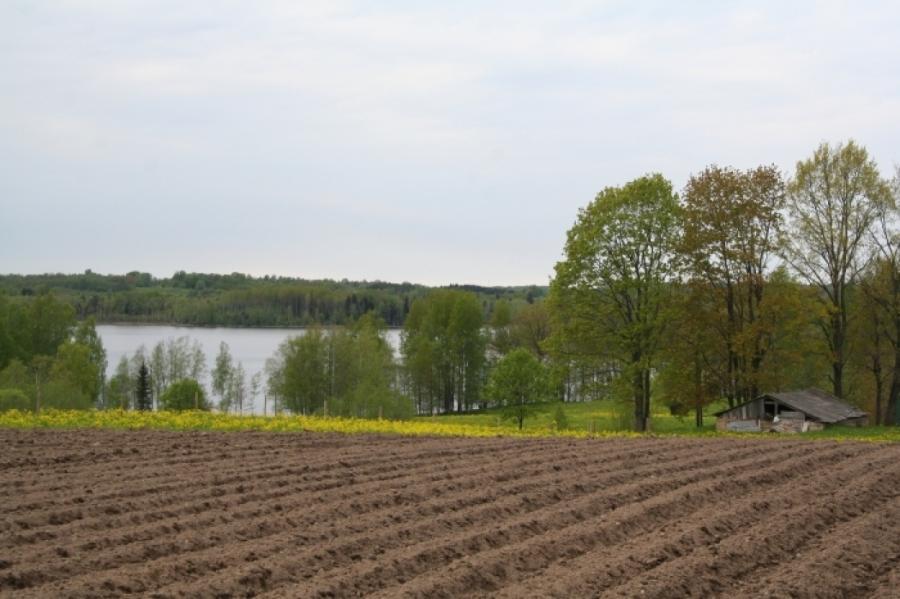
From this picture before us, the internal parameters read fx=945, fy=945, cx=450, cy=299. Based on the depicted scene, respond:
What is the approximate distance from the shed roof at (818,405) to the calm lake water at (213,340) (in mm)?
79052

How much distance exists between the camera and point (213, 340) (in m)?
170

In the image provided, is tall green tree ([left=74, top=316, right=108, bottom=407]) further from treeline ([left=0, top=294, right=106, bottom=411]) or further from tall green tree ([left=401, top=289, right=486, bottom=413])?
tall green tree ([left=401, top=289, right=486, bottom=413])

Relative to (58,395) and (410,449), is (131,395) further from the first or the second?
(410,449)

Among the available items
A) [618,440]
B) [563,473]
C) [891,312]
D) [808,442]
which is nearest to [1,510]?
[563,473]

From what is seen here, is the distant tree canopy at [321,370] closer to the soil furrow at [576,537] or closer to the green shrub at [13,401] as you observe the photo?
the green shrub at [13,401]

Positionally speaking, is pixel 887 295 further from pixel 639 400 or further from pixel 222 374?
pixel 222 374

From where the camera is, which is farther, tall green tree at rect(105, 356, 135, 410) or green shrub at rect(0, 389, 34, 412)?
tall green tree at rect(105, 356, 135, 410)

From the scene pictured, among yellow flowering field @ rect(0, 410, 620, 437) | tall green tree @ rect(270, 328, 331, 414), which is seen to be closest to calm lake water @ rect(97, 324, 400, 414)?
tall green tree @ rect(270, 328, 331, 414)

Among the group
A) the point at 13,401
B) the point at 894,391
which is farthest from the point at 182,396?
the point at 894,391

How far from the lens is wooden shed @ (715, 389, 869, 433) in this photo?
41.7m

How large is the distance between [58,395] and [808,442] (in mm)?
37591

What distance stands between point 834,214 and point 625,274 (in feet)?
35.8

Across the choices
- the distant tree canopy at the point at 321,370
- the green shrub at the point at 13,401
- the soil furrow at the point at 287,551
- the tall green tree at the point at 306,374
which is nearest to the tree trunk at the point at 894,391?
the distant tree canopy at the point at 321,370

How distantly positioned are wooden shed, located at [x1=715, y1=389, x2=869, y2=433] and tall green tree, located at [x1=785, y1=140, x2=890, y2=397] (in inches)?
113
